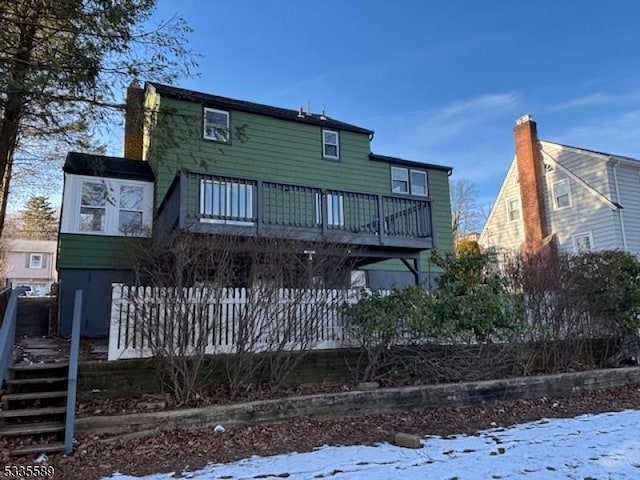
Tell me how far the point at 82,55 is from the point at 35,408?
4.50 meters

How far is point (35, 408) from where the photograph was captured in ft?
17.6

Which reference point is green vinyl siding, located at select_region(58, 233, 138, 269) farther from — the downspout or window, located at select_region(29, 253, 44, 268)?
window, located at select_region(29, 253, 44, 268)

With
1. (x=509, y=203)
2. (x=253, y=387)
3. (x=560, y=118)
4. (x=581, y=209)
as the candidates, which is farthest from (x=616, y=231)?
(x=253, y=387)

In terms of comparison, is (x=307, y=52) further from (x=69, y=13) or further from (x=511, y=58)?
(x=69, y=13)

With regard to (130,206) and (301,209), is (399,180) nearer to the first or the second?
(301,209)

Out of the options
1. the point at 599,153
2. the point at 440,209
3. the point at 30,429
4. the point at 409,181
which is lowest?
the point at 30,429

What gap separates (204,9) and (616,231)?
16.3 meters

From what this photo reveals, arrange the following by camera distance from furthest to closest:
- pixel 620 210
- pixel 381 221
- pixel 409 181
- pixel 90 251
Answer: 1. pixel 620 210
2. pixel 409 181
3. pixel 90 251
4. pixel 381 221

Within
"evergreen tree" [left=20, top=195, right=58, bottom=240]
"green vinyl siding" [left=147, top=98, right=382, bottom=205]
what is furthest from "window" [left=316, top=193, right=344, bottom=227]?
"evergreen tree" [left=20, top=195, right=58, bottom=240]

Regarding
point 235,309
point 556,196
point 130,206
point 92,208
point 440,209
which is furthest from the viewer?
point 556,196

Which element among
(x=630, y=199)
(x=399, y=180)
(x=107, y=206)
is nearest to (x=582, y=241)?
(x=630, y=199)

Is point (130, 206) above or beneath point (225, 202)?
above

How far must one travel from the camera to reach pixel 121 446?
5004 mm

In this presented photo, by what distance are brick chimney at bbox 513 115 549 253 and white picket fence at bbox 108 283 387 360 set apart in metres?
14.8
